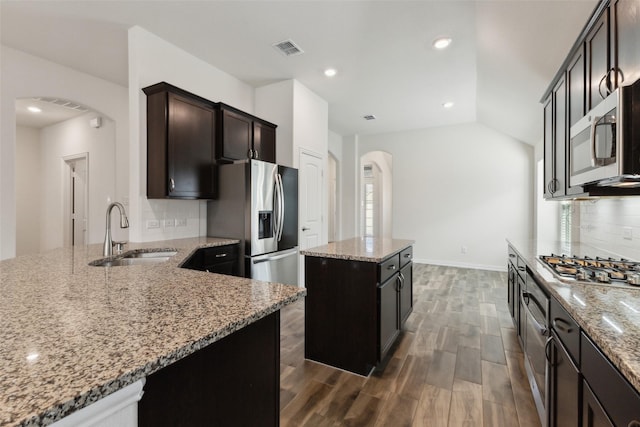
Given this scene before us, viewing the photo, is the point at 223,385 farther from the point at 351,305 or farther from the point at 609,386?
the point at 351,305

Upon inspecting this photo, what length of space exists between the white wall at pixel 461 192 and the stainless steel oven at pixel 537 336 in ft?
13.6

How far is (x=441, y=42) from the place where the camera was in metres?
3.02

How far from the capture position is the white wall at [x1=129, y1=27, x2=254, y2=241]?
279 centimetres

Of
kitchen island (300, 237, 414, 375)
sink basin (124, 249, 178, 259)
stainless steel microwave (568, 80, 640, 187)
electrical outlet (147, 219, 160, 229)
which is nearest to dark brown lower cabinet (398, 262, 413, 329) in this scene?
kitchen island (300, 237, 414, 375)

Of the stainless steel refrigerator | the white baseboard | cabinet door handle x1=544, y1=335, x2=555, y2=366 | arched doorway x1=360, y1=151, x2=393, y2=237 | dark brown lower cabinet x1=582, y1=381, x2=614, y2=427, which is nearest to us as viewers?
dark brown lower cabinet x1=582, y1=381, x2=614, y2=427

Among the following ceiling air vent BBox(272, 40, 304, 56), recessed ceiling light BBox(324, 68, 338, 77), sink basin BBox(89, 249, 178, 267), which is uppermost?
recessed ceiling light BBox(324, 68, 338, 77)

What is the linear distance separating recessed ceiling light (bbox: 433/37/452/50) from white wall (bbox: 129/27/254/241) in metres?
2.53

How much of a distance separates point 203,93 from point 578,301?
12.2 feet

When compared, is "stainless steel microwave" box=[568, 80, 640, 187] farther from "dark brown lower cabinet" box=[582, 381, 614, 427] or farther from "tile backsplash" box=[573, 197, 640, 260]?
"tile backsplash" box=[573, 197, 640, 260]

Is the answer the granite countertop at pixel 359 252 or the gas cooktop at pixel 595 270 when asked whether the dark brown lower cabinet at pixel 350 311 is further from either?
the gas cooktop at pixel 595 270

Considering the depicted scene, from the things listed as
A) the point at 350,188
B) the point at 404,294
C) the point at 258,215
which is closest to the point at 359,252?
the point at 404,294

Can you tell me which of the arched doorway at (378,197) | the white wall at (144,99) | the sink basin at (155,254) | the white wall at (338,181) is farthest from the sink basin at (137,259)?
the arched doorway at (378,197)

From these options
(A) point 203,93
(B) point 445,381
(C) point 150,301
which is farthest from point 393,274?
(A) point 203,93

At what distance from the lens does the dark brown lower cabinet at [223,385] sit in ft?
2.49
